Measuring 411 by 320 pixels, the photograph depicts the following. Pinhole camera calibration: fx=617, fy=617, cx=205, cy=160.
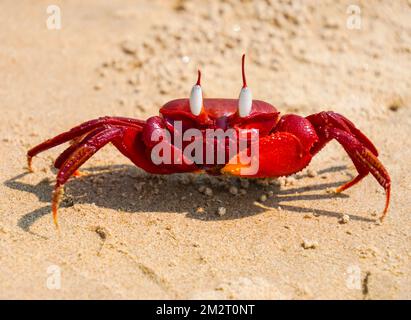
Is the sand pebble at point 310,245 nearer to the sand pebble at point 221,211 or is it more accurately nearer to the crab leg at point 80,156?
the sand pebble at point 221,211

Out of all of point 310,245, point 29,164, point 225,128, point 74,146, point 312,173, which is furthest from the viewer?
point 312,173

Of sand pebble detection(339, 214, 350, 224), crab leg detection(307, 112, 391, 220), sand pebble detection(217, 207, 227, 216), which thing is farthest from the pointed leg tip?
sand pebble detection(339, 214, 350, 224)

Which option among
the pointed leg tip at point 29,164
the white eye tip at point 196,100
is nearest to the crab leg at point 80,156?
the white eye tip at point 196,100

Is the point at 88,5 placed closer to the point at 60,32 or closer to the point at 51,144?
the point at 60,32

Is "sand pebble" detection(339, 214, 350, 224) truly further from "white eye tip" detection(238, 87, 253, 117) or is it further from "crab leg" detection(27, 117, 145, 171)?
"crab leg" detection(27, 117, 145, 171)

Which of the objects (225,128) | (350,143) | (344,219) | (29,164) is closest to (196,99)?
(225,128)

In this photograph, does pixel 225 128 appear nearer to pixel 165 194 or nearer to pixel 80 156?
pixel 165 194

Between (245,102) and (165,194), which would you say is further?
(165,194)
